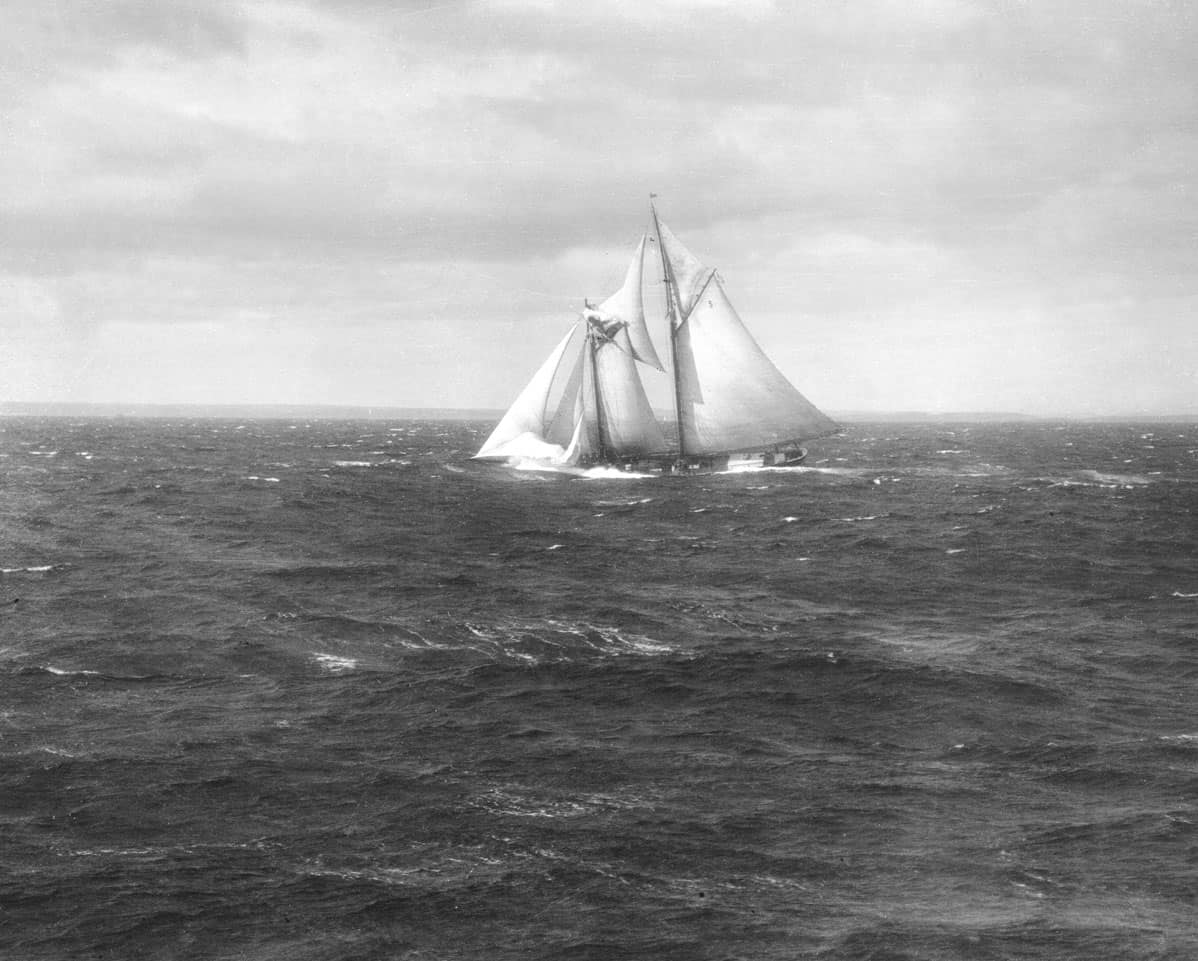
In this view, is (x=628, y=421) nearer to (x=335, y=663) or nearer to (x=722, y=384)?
(x=722, y=384)

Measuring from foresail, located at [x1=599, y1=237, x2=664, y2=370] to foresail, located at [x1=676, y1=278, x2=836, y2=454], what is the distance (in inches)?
121

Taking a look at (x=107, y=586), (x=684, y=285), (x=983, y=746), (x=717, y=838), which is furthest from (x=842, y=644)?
(x=684, y=285)

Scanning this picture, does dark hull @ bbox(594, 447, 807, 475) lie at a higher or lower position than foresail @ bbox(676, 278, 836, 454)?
lower

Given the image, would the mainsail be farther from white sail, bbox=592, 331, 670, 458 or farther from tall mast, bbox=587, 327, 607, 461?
tall mast, bbox=587, 327, 607, 461

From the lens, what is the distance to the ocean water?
15844 mm

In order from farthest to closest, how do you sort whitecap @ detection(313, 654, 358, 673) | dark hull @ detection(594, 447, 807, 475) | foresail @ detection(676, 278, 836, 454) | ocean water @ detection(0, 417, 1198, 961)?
1. dark hull @ detection(594, 447, 807, 475)
2. foresail @ detection(676, 278, 836, 454)
3. whitecap @ detection(313, 654, 358, 673)
4. ocean water @ detection(0, 417, 1198, 961)

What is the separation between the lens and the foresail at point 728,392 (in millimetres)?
93875

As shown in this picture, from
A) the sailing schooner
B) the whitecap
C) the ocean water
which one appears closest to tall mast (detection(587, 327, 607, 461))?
the sailing schooner

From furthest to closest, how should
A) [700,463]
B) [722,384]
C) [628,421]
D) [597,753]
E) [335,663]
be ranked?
[700,463], [628,421], [722,384], [335,663], [597,753]

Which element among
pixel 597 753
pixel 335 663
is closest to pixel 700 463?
pixel 335 663

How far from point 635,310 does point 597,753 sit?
76535 mm

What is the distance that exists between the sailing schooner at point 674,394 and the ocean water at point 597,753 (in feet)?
146

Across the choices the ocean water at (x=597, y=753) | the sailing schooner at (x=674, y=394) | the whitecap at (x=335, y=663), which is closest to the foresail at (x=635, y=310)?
the sailing schooner at (x=674, y=394)

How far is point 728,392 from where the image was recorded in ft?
312
